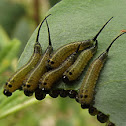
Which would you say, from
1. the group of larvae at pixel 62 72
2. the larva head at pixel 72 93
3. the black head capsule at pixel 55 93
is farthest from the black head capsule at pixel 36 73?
the larva head at pixel 72 93

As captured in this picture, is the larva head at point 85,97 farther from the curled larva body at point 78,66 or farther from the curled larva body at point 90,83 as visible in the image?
the curled larva body at point 78,66

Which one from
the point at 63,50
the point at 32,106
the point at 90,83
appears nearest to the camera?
the point at 90,83

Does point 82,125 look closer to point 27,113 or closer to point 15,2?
point 27,113

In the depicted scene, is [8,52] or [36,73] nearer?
[36,73]

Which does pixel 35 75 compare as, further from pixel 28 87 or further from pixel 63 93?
A: pixel 63 93

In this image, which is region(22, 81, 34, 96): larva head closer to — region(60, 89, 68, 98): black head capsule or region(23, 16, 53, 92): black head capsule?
region(23, 16, 53, 92): black head capsule

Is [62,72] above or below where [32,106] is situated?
above

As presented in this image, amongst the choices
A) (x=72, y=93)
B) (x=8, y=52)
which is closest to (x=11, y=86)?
(x=72, y=93)
